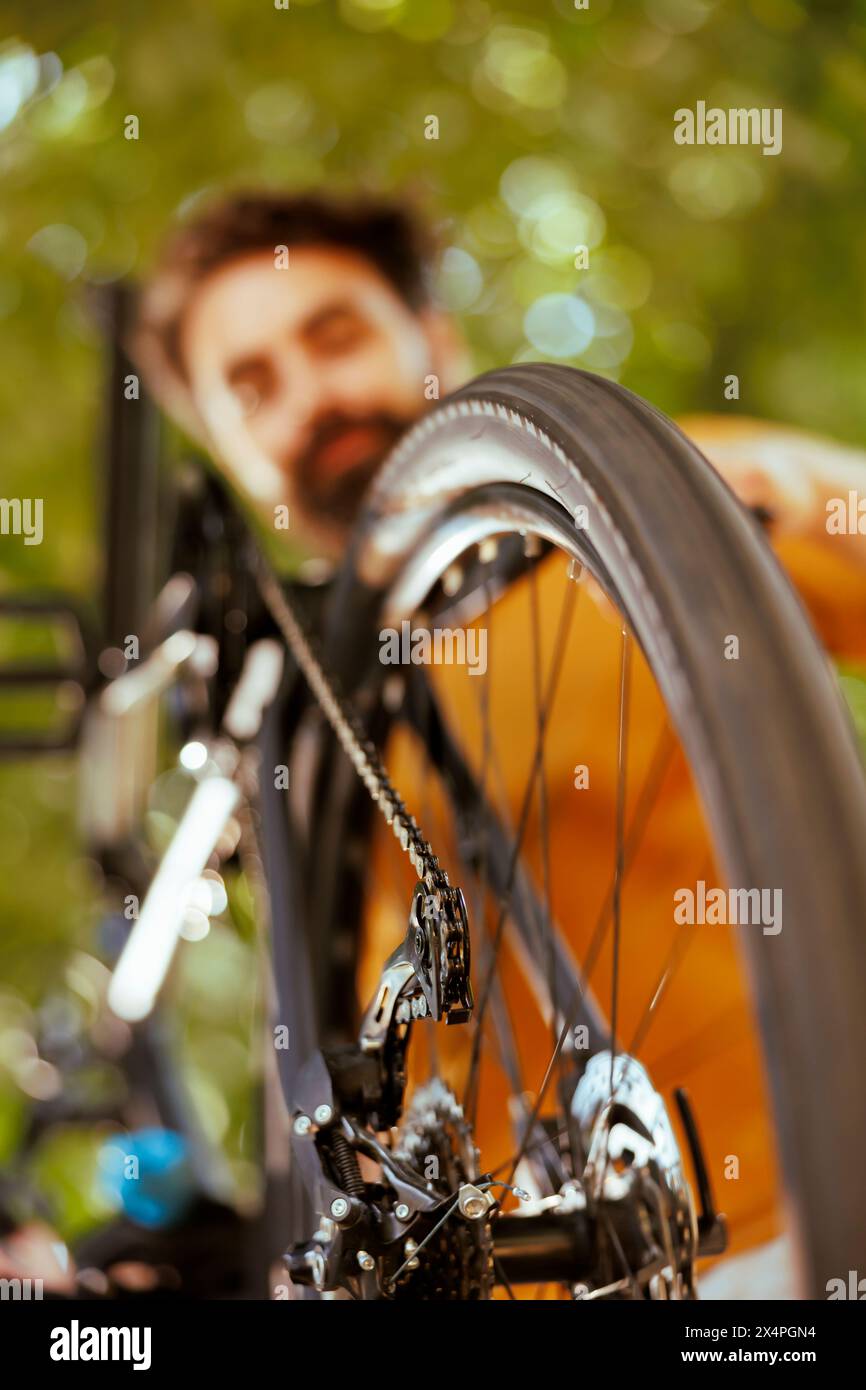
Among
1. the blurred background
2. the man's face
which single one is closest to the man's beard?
the man's face

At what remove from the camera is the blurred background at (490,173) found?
1.86 meters

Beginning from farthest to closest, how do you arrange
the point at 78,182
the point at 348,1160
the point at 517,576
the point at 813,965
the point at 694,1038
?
A: the point at 78,182 → the point at 694,1038 → the point at 517,576 → the point at 348,1160 → the point at 813,965

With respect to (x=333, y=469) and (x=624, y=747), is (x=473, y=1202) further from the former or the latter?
(x=333, y=469)

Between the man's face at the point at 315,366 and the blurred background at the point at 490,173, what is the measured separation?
1.01ft

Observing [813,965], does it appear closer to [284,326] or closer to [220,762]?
[220,762]

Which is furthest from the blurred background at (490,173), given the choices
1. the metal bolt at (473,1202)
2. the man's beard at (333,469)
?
the metal bolt at (473,1202)

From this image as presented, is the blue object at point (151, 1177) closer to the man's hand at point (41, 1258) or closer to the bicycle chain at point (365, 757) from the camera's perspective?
the man's hand at point (41, 1258)

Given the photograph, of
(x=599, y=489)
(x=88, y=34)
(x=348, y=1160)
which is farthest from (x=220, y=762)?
(x=88, y=34)

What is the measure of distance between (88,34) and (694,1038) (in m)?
1.51

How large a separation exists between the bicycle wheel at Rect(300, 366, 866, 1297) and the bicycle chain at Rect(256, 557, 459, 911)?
49 mm

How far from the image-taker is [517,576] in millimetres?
729

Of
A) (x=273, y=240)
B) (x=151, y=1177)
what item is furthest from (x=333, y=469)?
(x=151, y=1177)

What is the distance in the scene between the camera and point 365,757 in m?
0.63

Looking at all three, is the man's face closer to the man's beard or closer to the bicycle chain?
the man's beard
